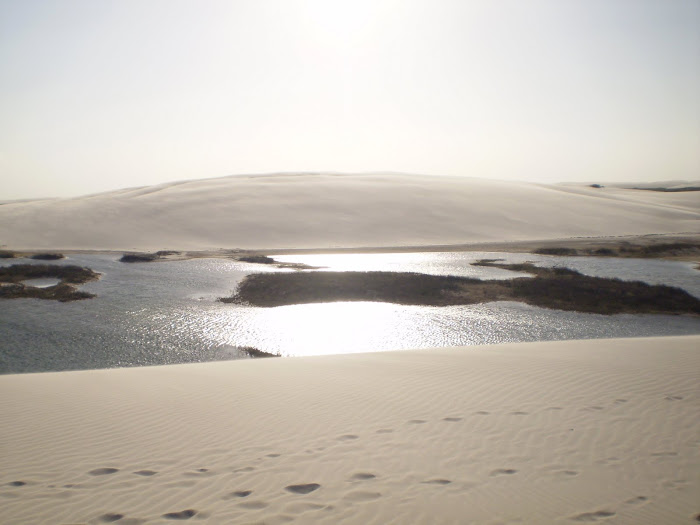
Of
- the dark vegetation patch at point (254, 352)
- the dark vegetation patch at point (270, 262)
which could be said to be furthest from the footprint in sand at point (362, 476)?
the dark vegetation patch at point (270, 262)

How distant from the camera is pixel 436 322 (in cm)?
1617

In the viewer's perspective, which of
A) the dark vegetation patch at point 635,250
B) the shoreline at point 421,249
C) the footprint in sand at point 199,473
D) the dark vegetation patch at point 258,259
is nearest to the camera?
the footprint in sand at point 199,473

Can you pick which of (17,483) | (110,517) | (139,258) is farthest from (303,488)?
(139,258)

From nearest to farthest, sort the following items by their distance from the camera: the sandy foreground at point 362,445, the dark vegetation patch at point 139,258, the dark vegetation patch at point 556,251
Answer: the sandy foreground at point 362,445
the dark vegetation patch at point 139,258
the dark vegetation patch at point 556,251

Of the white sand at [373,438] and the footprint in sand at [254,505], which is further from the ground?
the footprint in sand at [254,505]

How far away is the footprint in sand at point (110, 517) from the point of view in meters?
4.20

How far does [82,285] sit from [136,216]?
2552cm

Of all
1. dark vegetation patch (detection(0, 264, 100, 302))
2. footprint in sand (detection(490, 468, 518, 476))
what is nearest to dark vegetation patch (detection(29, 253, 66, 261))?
dark vegetation patch (detection(0, 264, 100, 302))

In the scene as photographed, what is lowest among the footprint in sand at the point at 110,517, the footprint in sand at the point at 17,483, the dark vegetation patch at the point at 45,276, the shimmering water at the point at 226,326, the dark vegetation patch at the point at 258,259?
the shimmering water at the point at 226,326

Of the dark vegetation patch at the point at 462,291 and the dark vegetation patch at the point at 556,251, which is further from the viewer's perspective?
the dark vegetation patch at the point at 556,251

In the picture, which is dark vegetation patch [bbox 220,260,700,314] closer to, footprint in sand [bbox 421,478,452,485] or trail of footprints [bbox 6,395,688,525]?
trail of footprints [bbox 6,395,688,525]

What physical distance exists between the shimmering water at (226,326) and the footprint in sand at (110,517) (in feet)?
27.7

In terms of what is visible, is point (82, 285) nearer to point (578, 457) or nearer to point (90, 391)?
point (90, 391)

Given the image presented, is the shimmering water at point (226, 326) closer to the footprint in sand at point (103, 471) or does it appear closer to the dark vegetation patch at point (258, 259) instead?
the dark vegetation patch at point (258, 259)
